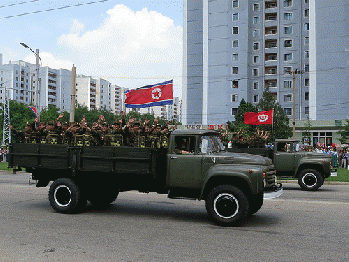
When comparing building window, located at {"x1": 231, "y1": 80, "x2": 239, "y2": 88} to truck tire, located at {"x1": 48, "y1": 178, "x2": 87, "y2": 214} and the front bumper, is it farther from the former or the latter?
the front bumper

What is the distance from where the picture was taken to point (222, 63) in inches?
2805

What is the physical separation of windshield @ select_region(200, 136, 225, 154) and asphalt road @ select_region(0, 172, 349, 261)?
1557mm

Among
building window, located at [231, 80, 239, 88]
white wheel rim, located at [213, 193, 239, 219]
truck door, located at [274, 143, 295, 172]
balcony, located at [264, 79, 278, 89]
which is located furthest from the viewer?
balcony, located at [264, 79, 278, 89]

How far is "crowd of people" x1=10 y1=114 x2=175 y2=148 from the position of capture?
8875 millimetres

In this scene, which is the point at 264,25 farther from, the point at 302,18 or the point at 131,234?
the point at 131,234

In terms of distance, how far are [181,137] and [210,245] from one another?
9.29 feet

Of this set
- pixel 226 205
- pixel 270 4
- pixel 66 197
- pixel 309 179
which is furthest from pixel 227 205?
pixel 270 4

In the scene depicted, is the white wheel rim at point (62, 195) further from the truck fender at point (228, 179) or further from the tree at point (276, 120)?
the tree at point (276, 120)

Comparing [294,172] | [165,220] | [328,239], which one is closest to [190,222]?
[165,220]

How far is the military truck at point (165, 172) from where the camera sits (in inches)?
312

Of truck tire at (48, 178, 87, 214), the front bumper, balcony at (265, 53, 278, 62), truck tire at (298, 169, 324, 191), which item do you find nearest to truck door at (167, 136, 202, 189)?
the front bumper

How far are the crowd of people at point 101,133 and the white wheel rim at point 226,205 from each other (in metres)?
1.72

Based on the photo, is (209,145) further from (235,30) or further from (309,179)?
(235,30)

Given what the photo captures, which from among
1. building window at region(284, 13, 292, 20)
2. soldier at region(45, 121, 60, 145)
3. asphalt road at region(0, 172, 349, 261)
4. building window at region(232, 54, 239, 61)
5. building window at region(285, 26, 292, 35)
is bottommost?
asphalt road at region(0, 172, 349, 261)
